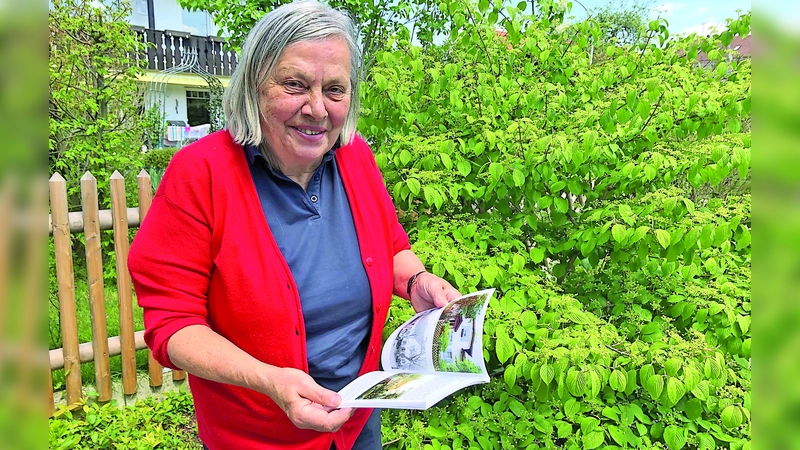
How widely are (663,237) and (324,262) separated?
126 centimetres

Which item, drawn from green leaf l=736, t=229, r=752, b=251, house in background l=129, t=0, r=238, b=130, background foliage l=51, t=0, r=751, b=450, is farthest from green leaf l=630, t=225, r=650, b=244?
house in background l=129, t=0, r=238, b=130

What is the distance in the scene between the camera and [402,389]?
1450 mm

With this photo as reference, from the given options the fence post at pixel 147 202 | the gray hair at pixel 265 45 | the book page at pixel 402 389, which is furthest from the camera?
the fence post at pixel 147 202

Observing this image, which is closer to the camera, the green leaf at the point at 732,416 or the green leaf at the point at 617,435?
the green leaf at the point at 732,416

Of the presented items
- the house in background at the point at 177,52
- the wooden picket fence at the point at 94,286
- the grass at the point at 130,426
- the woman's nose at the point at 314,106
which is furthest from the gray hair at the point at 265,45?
the house in background at the point at 177,52

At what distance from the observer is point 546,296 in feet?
7.66

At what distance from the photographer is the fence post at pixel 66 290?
3.45 metres

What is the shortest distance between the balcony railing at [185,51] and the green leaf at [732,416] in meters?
14.5

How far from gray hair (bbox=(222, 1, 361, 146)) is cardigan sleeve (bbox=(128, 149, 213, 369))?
22 cm

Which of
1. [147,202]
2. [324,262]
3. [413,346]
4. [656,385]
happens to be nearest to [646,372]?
[656,385]

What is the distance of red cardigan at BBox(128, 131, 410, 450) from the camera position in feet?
4.66

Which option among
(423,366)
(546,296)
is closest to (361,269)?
(423,366)

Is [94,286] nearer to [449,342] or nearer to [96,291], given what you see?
[96,291]

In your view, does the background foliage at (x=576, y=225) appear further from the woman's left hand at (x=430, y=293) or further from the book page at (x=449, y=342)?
the book page at (x=449, y=342)
